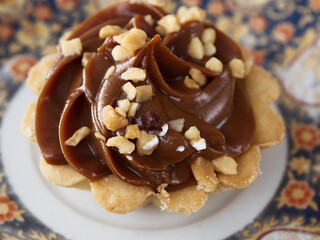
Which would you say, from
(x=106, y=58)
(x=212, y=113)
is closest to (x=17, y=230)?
(x=106, y=58)

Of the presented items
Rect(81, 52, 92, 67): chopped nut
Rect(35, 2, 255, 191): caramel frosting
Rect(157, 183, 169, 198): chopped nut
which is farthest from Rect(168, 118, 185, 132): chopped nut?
Rect(81, 52, 92, 67): chopped nut

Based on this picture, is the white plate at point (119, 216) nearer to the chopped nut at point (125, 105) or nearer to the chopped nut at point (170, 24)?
the chopped nut at point (125, 105)

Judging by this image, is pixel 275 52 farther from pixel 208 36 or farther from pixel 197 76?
pixel 197 76

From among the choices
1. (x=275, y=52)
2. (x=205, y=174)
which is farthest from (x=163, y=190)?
(x=275, y=52)

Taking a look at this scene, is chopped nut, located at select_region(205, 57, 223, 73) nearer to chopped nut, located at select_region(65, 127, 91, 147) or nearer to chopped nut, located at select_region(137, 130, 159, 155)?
chopped nut, located at select_region(137, 130, 159, 155)

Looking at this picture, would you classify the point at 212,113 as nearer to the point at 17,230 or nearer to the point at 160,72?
the point at 160,72

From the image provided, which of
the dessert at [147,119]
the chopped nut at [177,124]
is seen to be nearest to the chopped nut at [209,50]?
the dessert at [147,119]

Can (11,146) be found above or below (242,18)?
above
